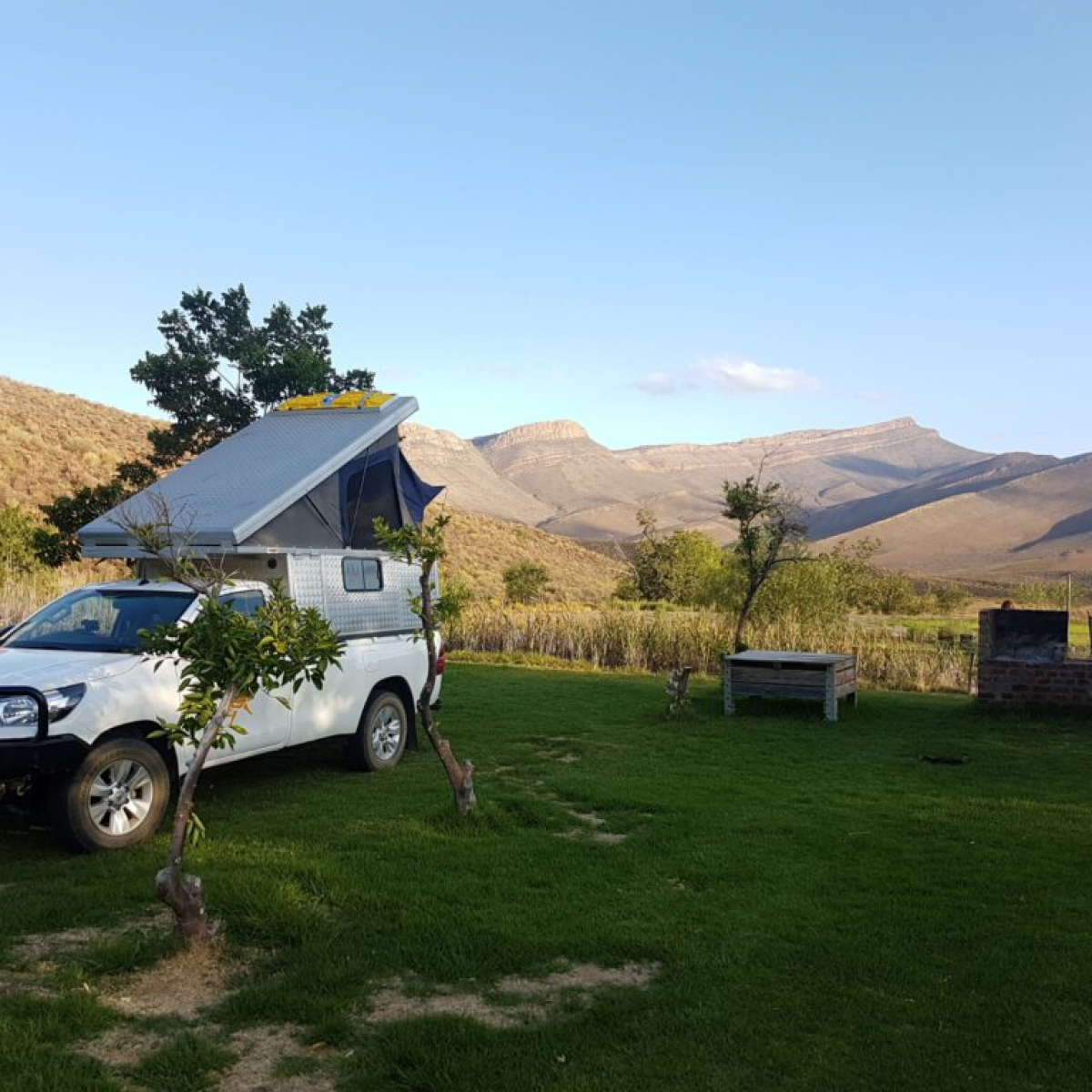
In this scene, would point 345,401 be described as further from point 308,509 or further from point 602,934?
point 602,934

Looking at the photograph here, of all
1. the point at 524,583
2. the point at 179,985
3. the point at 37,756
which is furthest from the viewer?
the point at 524,583

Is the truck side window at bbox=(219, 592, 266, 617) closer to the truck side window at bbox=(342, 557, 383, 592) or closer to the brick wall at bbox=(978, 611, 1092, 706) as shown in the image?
the truck side window at bbox=(342, 557, 383, 592)

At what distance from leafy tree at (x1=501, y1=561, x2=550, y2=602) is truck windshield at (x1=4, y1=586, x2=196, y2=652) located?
30.0m

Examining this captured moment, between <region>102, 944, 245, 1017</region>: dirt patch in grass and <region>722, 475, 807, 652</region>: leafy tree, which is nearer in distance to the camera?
<region>102, 944, 245, 1017</region>: dirt patch in grass

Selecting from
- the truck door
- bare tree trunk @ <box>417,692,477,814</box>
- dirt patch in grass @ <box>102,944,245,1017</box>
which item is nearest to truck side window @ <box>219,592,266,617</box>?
the truck door

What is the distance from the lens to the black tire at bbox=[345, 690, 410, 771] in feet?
28.4

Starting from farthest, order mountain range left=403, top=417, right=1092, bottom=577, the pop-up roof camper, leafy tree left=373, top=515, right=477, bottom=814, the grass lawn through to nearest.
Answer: mountain range left=403, top=417, right=1092, bottom=577 → the pop-up roof camper → leafy tree left=373, top=515, right=477, bottom=814 → the grass lawn

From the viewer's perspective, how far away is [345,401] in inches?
423

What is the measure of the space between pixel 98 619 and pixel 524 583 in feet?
105

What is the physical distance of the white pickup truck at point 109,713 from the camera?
19.5 ft

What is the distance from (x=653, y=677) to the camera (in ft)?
56.0

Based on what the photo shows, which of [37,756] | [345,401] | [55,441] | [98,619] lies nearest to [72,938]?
→ [37,756]

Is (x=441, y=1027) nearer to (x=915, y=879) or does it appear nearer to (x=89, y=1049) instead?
(x=89, y=1049)

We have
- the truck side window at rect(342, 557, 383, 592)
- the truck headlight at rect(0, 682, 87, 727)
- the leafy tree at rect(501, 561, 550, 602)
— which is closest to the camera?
the truck headlight at rect(0, 682, 87, 727)
